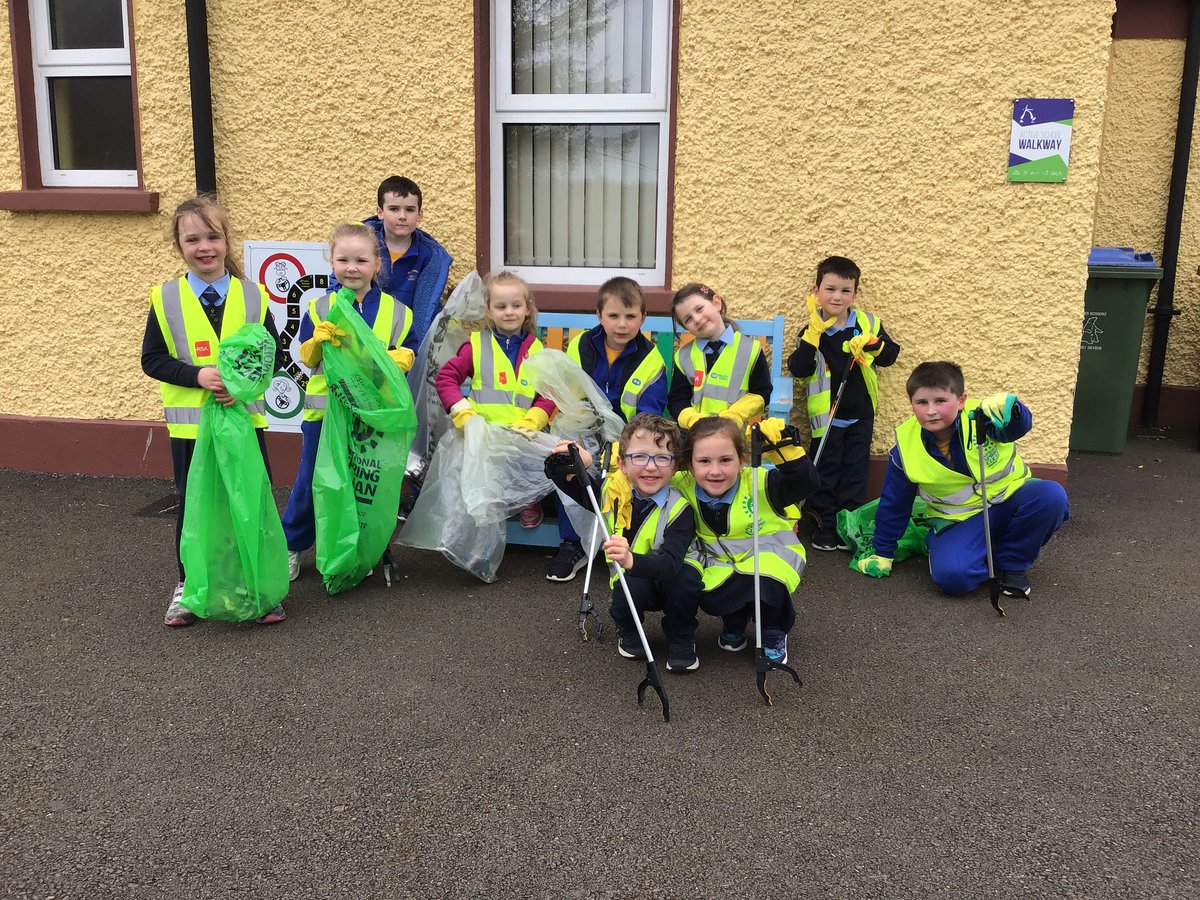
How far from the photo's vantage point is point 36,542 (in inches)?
192

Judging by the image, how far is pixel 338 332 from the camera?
4.10 metres

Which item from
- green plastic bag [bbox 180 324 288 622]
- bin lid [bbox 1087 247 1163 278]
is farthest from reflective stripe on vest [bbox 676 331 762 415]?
bin lid [bbox 1087 247 1163 278]

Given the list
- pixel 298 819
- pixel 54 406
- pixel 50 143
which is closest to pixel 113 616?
pixel 298 819

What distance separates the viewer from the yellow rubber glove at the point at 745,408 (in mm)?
4445

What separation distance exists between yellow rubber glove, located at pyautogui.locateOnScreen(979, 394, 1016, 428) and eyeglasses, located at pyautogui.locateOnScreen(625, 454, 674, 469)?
4.50 ft

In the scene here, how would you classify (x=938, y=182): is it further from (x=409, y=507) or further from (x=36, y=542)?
(x=36, y=542)

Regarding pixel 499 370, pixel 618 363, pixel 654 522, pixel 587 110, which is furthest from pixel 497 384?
pixel 587 110

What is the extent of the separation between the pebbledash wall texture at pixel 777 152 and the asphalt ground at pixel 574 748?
1.50 meters

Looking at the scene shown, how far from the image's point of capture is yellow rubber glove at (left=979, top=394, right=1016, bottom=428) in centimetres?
396

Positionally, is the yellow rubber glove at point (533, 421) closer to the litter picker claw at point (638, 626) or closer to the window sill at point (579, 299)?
the litter picker claw at point (638, 626)

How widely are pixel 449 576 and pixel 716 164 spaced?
2459 mm

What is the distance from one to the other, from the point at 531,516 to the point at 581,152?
214 centimetres

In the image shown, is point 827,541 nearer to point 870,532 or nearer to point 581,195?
point 870,532

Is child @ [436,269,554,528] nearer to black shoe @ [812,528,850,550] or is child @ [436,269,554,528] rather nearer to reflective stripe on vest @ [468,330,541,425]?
reflective stripe on vest @ [468,330,541,425]
